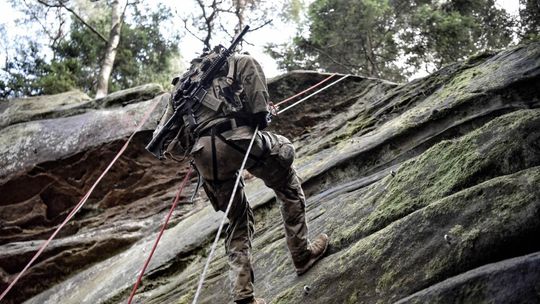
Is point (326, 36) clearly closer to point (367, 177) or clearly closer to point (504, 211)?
point (367, 177)

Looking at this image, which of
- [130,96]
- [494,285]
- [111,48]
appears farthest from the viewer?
[111,48]

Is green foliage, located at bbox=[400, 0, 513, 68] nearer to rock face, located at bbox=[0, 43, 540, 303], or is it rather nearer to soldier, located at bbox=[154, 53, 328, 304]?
rock face, located at bbox=[0, 43, 540, 303]

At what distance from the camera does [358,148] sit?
7777 mm

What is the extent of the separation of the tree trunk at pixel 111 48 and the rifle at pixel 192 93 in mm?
11769

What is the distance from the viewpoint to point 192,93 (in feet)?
18.6

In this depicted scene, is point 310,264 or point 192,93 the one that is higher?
point 192,93

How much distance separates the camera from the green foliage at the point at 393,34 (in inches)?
604

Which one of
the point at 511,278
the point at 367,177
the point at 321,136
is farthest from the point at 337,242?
the point at 321,136

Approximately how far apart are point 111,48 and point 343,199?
48.6 feet

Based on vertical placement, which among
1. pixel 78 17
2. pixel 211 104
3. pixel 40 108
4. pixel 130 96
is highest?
pixel 78 17

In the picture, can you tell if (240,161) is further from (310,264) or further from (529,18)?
(529,18)

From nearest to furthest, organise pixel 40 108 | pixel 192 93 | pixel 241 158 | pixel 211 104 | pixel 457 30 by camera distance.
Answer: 1. pixel 241 158
2. pixel 211 104
3. pixel 192 93
4. pixel 40 108
5. pixel 457 30

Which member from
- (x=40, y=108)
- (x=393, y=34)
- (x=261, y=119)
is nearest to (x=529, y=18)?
(x=393, y=34)

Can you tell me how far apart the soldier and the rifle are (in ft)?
0.28
